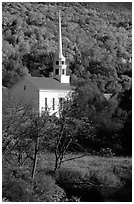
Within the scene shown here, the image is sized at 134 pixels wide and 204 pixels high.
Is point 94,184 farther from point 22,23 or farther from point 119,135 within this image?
point 22,23

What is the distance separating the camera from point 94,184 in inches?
424

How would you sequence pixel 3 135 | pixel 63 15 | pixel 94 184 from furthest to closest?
pixel 63 15, pixel 94 184, pixel 3 135

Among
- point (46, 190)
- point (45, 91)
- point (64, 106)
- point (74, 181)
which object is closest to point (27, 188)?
point (46, 190)

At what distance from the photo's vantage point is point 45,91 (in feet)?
46.1

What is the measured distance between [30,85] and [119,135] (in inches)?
124

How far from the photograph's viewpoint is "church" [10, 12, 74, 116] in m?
13.0

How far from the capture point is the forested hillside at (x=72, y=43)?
18.8 metres

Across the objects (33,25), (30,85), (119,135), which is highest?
(33,25)

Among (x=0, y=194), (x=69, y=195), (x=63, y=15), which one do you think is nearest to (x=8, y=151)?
(x=69, y=195)

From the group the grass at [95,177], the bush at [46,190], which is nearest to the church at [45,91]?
the grass at [95,177]

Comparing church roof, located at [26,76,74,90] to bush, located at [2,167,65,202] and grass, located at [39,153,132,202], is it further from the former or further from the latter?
bush, located at [2,167,65,202]

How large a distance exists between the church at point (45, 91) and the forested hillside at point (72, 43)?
0.56 metres

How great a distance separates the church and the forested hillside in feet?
1.82

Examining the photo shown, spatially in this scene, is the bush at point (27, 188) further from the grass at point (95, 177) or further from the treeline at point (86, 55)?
the treeline at point (86, 55)
